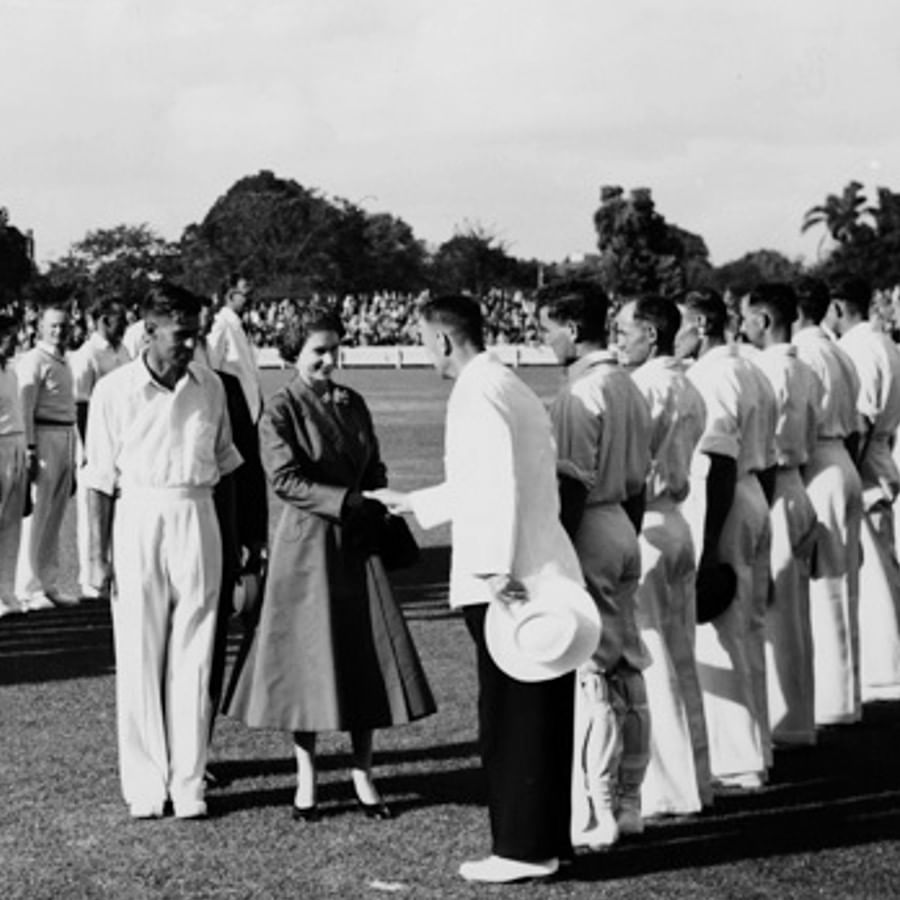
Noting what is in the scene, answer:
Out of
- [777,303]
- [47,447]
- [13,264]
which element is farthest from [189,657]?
[13,264]

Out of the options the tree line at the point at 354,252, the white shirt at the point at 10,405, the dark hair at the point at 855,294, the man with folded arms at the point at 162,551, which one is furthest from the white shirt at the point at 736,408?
the tree line at the point at 354,252

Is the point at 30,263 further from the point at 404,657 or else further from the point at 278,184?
the point at 404,657

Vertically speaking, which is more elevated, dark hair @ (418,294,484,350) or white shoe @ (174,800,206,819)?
dark hair @ (418,294,484,350)

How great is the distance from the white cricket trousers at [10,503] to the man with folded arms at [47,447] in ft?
0.39

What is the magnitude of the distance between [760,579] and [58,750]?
370cm

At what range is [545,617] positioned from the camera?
782cm

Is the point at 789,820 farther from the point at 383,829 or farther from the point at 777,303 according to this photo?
the point at 777,303

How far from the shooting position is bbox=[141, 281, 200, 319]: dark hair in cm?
913

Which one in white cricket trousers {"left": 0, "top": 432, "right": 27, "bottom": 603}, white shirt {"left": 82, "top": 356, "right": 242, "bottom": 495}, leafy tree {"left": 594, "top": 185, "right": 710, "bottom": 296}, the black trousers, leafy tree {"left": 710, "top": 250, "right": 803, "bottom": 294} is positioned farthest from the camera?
leafy tree {"left": 710, "top": 250, "right": 803, "bottom": 294}

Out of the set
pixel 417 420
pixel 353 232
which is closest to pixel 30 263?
pixel 353 232

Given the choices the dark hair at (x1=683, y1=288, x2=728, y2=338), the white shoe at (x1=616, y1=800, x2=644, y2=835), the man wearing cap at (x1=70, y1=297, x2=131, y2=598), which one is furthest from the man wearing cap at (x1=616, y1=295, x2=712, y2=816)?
the man wearing cap at (x1=70, y1=297, x2=131, y2=598)

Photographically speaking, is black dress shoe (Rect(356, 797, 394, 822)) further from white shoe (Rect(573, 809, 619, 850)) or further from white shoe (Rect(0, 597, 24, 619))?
white shoe (Rect(0, 597, 24, 619))

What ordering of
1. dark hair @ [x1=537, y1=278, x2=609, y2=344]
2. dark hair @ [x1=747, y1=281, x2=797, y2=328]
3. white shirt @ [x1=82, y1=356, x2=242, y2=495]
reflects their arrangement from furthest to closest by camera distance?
dark hair @ [x1=747, y1=281, x2=797, y2=328], white shirt @ [x1=82, y1=356, x2=242, y2=495], dark hair @ [x1=537, y1=278, x2=609, y2=344]

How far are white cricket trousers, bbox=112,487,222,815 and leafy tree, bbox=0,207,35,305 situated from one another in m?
99.5
